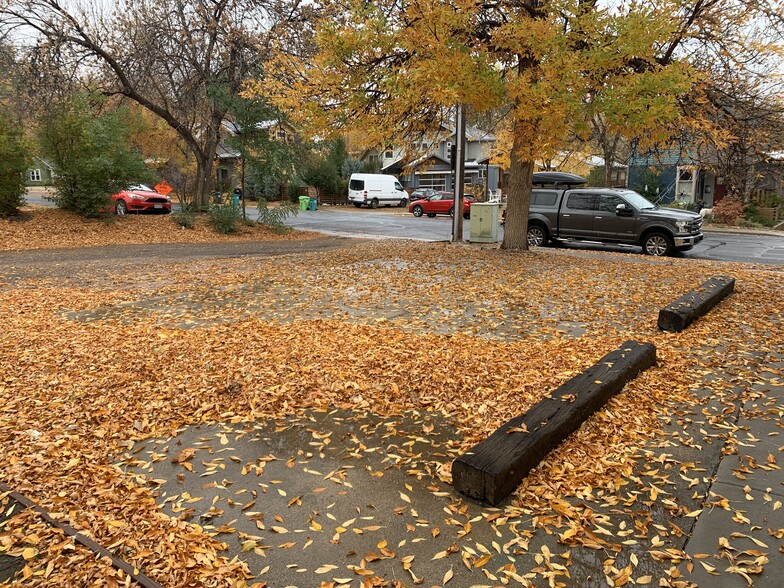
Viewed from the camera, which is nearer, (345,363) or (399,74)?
(345,363)

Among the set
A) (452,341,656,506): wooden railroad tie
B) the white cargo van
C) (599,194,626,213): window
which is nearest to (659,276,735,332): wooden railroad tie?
(452,341,656,506): wooden railroad tie

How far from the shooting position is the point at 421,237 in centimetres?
2061

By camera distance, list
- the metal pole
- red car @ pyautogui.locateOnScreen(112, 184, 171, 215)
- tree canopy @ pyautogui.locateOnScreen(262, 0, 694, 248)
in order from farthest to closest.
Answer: red car @ pyautogui.locateOnScreen(112, 184, 171, 215)
the metal pole
tree canopy @ pyautogui.locateOnScreen(262, 0, 694, 248)

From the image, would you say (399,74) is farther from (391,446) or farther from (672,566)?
(672,566)

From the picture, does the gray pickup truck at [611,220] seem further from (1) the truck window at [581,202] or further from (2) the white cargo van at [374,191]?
(2) the white cargo van at [374,191]

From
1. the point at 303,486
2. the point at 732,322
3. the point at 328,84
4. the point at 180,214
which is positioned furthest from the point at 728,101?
the point at 180,214

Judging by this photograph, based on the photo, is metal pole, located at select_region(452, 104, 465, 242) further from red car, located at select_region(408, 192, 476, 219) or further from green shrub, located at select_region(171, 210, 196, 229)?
red car, located at select_region(408, 192, 476, 219)

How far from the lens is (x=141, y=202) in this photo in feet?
74.6

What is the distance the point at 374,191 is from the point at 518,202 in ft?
93.5

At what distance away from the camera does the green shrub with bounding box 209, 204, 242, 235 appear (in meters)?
18.2

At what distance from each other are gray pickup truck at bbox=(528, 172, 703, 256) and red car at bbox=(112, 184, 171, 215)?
15.5 m

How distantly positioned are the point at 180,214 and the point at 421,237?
864 cm

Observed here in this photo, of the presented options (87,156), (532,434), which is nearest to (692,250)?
(532,434)

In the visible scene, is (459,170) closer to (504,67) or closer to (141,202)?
(504,67)
